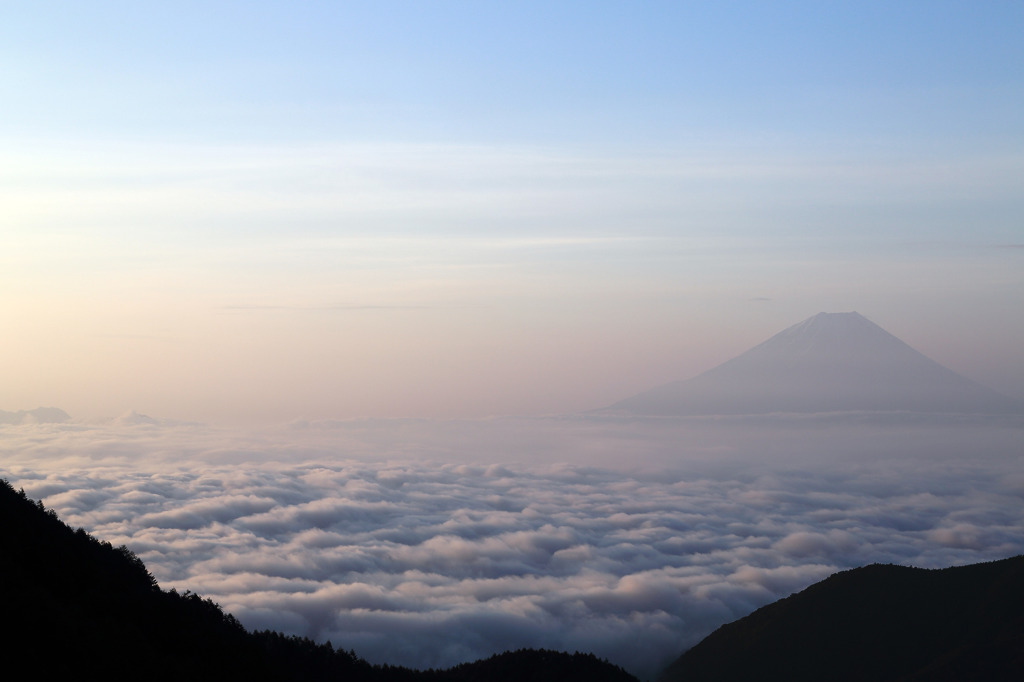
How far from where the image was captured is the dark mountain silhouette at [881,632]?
117062 mm

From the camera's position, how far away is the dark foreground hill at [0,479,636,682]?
3950 cm

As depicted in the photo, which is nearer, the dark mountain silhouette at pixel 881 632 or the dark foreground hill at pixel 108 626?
the dark foreground hill at pixel 108 626

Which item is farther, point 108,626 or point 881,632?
point 881,632

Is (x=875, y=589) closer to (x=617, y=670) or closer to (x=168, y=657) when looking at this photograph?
(x=617, y=670)

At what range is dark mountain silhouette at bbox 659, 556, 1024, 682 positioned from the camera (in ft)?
384

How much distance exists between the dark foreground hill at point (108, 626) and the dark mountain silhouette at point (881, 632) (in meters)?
77.1

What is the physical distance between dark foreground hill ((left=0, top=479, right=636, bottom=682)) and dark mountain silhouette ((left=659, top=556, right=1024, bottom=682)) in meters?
77.1

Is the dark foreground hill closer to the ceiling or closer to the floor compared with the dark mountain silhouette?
closer to the ceiling

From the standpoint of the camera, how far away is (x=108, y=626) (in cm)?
4547

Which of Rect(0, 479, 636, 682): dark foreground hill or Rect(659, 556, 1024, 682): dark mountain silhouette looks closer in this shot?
Rect(0, 479, 636, 682): dark foreground hill

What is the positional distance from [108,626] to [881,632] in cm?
11911

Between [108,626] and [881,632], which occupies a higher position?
[108,626]

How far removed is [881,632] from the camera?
429 feet

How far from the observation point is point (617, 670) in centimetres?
10106
